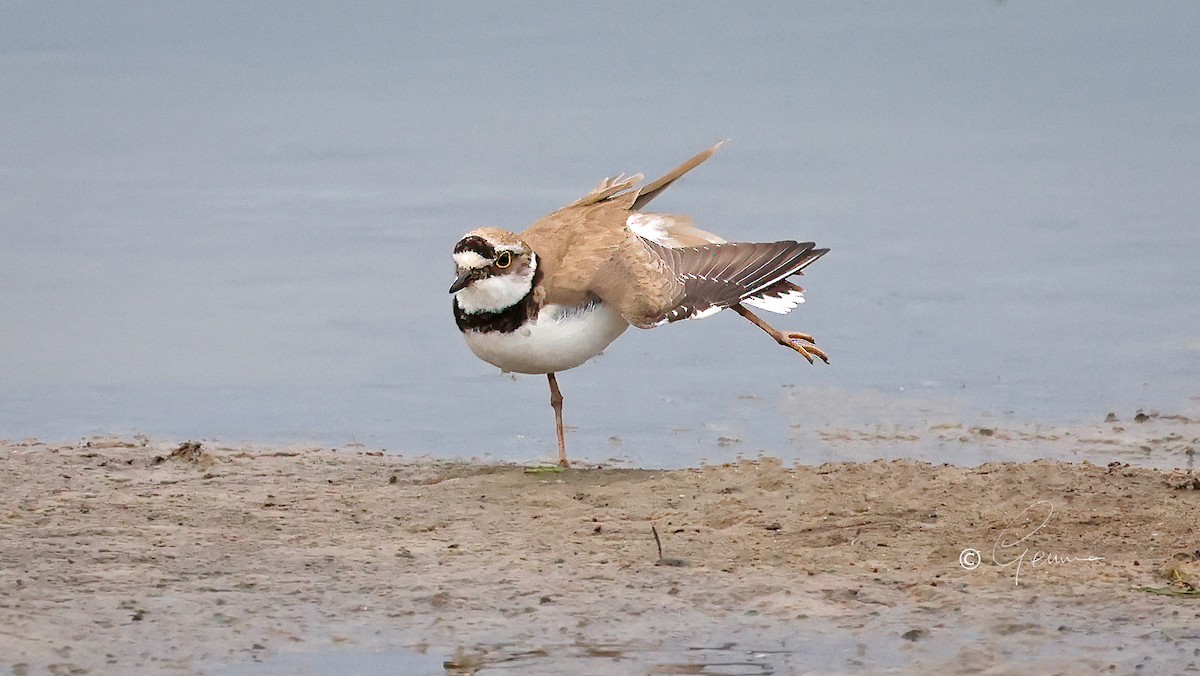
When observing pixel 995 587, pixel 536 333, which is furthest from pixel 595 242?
pixel 995 587

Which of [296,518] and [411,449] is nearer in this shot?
[296,518]

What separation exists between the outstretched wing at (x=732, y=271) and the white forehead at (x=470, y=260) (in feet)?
3.32

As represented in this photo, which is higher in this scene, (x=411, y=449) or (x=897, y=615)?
(x=411, y=449)

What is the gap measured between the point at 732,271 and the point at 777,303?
356 millimetres

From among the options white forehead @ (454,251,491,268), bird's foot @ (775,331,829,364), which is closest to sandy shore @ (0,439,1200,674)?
white forehead @ (454,251,491,268)

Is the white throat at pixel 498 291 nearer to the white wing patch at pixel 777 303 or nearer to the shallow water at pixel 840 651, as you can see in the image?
the white wing patch at pixel 777 303

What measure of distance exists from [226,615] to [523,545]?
132 centimetres

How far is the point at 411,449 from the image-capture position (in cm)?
891

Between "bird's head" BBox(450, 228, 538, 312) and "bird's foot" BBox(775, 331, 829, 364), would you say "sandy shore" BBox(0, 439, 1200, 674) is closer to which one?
"bird's head" BBox(450, 228, 538, 312)

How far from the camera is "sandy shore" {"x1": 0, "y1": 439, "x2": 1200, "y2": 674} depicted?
5.80 meters

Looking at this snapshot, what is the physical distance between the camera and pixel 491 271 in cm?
843

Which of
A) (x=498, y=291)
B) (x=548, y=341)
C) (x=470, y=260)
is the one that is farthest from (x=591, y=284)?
(x=470, y=260)

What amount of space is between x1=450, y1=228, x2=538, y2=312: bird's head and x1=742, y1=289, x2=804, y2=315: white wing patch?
4.45 feet

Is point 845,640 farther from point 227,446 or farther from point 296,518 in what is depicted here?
point 227,446
